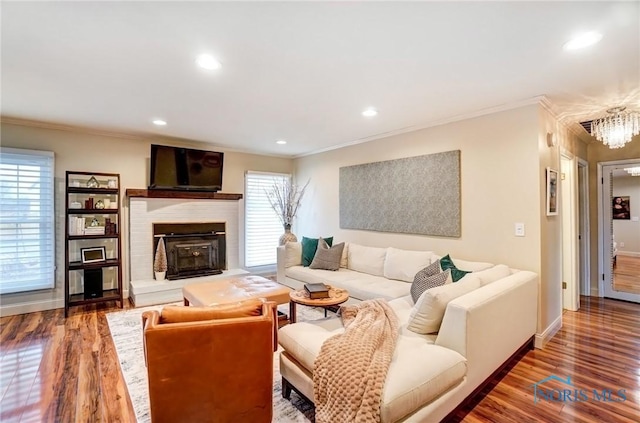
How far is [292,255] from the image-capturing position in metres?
4.88

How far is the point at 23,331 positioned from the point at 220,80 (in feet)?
11.8

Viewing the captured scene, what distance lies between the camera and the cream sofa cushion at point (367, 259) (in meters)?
4.15

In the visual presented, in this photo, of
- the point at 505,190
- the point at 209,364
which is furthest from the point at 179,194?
→ the point at 505,190

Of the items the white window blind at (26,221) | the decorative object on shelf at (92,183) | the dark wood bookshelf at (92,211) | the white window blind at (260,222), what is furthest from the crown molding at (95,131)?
the dark wood bookshelf at (92,211)

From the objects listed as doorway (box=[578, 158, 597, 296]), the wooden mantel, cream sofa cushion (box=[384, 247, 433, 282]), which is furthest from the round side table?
doorway (box=[578, 158, 597, 296])

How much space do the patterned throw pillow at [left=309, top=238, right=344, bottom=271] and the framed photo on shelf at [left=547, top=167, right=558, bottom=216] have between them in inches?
100

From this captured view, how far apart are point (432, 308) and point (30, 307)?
5.04 meters

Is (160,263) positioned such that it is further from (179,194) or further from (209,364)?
(209,364)

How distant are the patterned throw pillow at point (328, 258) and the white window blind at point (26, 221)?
3562 mm

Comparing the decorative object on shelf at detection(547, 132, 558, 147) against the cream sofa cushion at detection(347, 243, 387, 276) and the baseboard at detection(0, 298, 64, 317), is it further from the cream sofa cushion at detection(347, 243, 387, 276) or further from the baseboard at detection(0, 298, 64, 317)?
the baseboard at detection(0, 298, 64, 317)

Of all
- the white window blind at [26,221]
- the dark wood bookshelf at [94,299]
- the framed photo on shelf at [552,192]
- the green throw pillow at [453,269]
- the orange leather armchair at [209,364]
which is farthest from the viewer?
the dark wood bookshelf at [94,299]

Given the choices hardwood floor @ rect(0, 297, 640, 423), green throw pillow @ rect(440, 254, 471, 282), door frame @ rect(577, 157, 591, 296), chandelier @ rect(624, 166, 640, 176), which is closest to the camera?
hardwood floor @ rect(0, 297, 640, 423)

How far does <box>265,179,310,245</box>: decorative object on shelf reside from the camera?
6105 mm

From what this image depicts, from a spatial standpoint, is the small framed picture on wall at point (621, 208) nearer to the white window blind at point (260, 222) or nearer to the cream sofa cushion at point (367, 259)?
the cream sofa cushion at point (367, 259)
